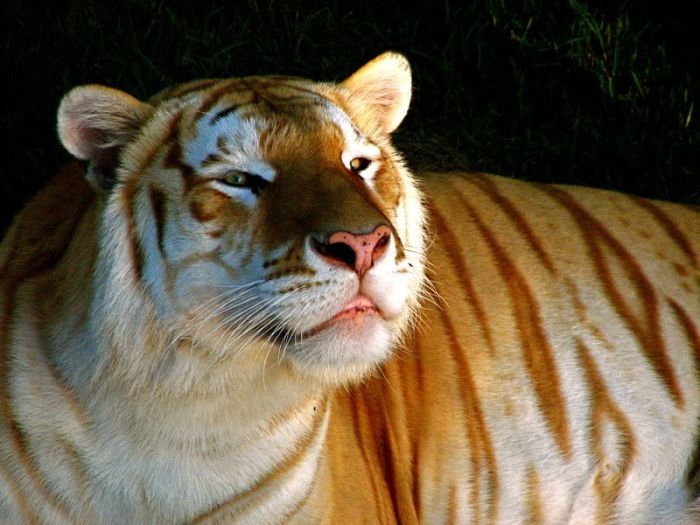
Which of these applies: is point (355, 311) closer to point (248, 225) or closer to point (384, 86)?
point (248, 225)

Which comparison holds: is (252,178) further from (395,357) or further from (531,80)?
(531,80)

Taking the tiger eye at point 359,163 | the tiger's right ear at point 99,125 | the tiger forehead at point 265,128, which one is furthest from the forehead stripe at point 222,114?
the tiger eye at point 359,163

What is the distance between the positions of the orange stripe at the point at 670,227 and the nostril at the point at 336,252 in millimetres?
1358

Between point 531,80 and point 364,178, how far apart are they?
212 cm

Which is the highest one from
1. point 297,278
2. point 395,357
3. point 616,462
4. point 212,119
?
point 212,119

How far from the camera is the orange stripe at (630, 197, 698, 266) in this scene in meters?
3.01

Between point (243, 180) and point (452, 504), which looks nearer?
point (243, 180)

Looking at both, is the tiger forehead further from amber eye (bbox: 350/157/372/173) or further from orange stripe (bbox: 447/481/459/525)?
orange stripe (bbox: 447/481/459/525)

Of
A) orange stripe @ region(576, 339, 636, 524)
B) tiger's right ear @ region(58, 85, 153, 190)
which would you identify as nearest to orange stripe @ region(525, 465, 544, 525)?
orange stripe @ region(576, 339, 636, 524)

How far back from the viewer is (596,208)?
3014 millimetres

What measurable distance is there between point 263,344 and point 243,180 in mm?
273

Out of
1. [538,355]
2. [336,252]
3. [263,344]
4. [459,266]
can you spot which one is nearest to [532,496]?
[538,355]

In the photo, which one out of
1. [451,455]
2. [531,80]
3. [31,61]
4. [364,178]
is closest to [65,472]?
[364,178]

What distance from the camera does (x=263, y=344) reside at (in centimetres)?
208
